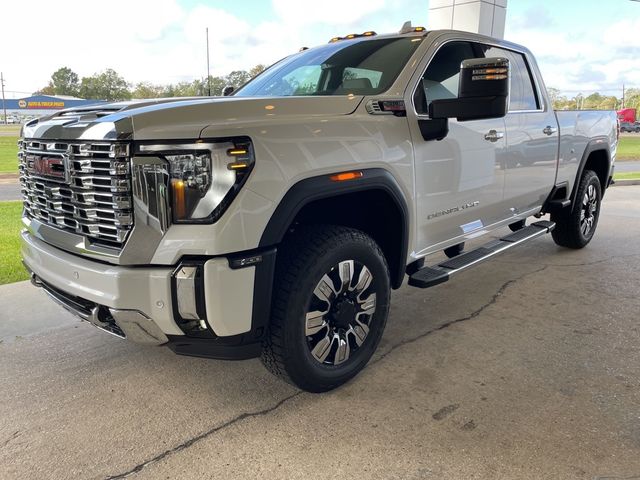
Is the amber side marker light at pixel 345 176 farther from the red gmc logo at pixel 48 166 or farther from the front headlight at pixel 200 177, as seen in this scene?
the red gmc logo at pixel 48 166

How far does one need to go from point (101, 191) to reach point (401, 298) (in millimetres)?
2921

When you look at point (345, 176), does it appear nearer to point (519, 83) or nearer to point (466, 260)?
point (466, 260)

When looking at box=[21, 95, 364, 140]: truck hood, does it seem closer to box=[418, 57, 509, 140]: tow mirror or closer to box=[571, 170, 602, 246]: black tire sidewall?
box=[418, 57, 509, 140]: tow mirror

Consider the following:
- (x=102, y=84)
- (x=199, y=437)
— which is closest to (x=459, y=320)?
(x=199, y=437)

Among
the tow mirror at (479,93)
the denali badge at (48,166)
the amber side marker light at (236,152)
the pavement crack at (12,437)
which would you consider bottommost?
the pavement crack at (12,437)

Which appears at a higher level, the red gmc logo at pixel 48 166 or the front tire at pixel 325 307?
the red gmc logo at pixel 48 166

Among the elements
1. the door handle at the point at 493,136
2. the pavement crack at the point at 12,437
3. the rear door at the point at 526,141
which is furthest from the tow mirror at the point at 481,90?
the pavement crack at the point at 12,437

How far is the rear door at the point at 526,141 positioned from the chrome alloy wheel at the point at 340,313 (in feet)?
6.36

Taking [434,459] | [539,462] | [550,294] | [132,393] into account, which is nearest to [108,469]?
[132,393]

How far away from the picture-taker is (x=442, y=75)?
3.77 meters

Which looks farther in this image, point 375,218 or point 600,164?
point 600,164

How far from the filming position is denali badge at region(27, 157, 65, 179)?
2.56 metres

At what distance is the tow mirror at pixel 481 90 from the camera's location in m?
2.91

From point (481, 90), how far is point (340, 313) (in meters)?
1.47
